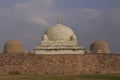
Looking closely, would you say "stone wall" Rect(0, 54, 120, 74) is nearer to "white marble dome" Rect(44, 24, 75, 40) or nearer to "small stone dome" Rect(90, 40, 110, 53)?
"white marble dome" Rect(44, 24, 75, 40)

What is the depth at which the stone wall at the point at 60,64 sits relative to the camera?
2503cm

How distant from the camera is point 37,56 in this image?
25234mm

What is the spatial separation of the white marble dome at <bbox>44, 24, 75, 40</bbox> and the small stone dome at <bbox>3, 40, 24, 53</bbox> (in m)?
5.64

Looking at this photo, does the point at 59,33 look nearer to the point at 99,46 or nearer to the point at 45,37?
the point at 45,37

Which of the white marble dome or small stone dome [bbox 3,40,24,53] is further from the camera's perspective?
small stone dome [bbox 3,40,24,53]

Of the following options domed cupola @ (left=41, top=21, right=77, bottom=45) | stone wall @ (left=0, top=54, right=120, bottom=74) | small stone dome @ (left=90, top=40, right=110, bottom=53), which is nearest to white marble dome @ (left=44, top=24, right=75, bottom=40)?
domed cupola @ (left=41, top=21, right=77, bottom=45)

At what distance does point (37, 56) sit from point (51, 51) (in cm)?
391

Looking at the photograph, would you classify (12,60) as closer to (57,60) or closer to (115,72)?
(57,60)

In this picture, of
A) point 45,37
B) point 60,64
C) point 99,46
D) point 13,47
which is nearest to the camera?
point 60,64

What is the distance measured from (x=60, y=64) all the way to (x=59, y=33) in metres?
5.31

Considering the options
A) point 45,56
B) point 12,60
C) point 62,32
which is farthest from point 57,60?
point 62,32

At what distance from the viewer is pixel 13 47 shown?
34906mm

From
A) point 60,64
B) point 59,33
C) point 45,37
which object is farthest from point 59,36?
point 60,64

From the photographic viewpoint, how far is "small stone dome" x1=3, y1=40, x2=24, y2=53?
34.9 m
